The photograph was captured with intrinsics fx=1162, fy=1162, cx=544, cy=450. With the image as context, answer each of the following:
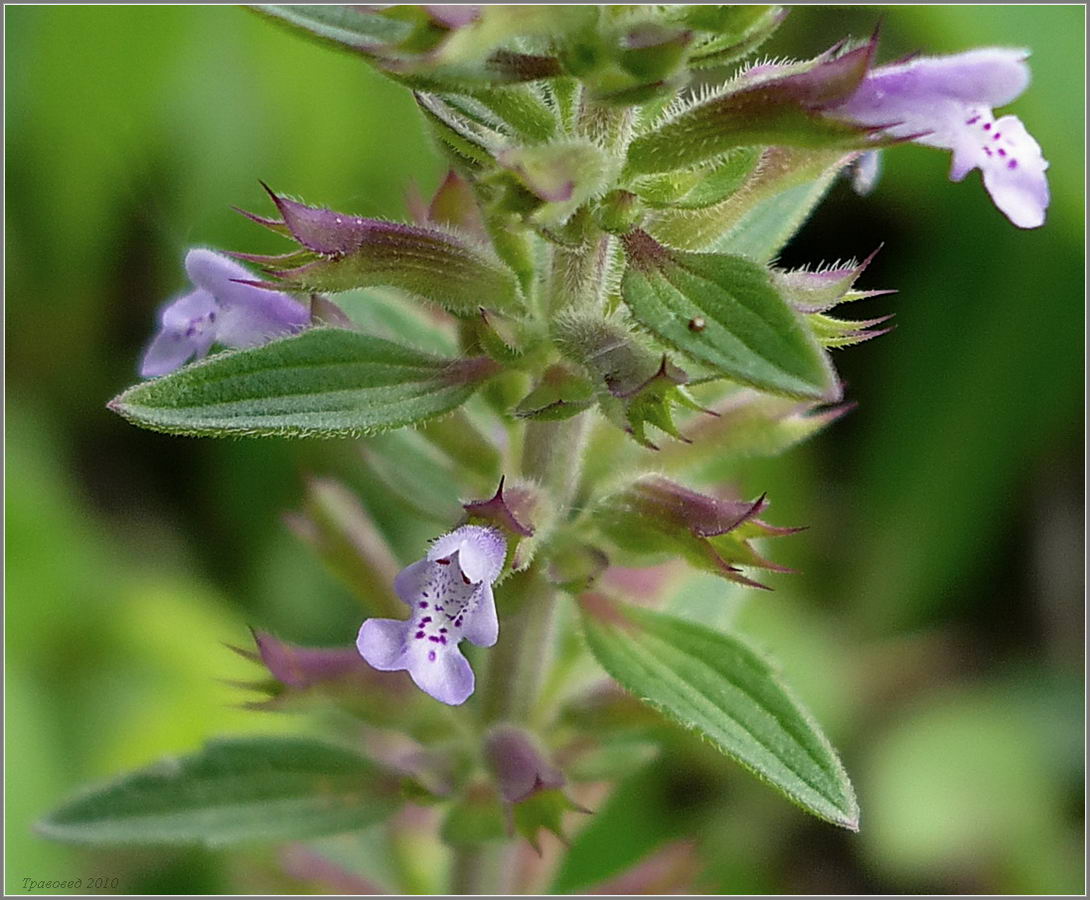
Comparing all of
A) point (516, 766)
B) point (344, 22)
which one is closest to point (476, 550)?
point (516, 766)

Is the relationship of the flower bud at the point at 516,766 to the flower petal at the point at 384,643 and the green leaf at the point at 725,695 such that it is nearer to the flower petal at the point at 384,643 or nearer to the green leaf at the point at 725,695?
the green leaf at the point at 725,695

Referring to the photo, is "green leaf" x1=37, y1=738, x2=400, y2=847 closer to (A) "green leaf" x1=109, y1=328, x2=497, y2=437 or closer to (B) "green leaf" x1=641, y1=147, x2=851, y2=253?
(A) "green leaf" x1=109, y1=328, x2=497, y2=437

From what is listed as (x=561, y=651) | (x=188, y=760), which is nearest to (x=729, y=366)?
(x=561, y=651)

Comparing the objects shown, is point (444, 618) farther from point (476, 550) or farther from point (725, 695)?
point (725, 695)

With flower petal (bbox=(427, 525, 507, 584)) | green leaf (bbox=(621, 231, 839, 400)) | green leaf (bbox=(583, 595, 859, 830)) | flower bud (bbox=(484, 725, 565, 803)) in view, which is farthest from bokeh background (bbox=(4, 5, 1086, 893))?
green leaf (bbox=(621, 231, 839, 400))

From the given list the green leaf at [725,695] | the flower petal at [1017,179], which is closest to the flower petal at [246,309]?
the green leaf at [725,695]
